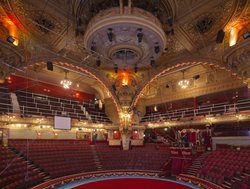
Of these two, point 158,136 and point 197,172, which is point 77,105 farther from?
point 197,172

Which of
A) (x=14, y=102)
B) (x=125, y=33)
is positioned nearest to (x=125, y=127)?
(x=14, y=102)

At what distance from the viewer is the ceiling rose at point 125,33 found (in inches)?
424

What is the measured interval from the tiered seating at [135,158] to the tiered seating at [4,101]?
29.4 ft


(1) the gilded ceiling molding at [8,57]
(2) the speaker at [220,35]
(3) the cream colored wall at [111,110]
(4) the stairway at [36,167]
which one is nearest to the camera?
(1) the gilded ceiling molding at [8,57]

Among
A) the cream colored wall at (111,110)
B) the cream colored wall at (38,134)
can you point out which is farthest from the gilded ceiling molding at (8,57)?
the cream colored wall at (111,110)

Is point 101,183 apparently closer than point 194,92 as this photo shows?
Yes

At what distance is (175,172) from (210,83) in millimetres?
9519

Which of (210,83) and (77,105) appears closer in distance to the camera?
(210,83)

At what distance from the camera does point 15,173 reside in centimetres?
1078

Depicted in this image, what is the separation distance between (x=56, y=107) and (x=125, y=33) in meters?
13.5

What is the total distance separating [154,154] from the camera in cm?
1838

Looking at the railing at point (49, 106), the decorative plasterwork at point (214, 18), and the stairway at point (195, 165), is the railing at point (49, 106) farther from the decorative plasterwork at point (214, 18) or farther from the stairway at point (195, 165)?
the decorative plasterwork at point (214, 18)

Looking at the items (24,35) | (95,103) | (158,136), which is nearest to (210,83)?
(158,136)

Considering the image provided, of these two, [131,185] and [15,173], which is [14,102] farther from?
[131,185]
